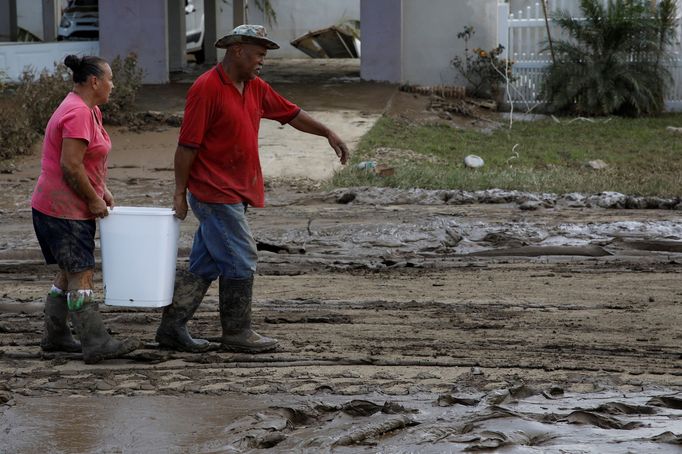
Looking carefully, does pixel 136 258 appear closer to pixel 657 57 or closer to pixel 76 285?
pixel 76 285

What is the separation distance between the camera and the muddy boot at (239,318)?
6391 millimetres

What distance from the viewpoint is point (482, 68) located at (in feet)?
64.0

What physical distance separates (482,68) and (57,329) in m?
14.2

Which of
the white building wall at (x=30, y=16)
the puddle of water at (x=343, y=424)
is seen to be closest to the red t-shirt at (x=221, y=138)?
the puddle of water at (x=343, y=424)

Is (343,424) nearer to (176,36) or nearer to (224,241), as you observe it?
(224,241)

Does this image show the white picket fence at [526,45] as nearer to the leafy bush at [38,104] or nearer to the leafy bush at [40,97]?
the leafy bush at [38,104]

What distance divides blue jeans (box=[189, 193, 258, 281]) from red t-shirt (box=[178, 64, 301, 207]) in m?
0.06

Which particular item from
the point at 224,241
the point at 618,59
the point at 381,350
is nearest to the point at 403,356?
the point at 381,350

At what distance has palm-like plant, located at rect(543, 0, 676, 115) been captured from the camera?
1814cm

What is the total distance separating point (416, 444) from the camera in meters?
4.83

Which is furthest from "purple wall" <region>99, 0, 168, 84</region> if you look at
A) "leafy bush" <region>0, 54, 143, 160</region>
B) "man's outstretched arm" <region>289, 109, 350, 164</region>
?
"man's outstretched arm" <region>289, 109, 350, 164</region>

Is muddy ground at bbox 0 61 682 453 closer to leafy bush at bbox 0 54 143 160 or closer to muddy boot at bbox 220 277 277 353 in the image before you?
muddy boot at bbox 220 277 277 353

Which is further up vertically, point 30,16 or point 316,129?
point 30,16

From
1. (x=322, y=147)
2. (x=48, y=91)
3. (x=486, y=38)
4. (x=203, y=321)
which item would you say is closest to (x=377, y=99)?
(x=486, y=38)
